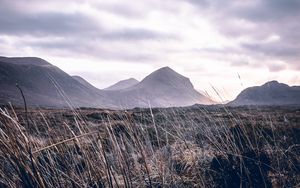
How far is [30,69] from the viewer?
15162 centimetres

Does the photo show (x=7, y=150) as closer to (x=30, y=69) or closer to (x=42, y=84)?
(x=42, y=84)

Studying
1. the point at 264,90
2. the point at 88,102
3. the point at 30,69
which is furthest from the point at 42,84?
the point at 264,90

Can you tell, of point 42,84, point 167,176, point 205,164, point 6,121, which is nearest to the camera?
point 6,121

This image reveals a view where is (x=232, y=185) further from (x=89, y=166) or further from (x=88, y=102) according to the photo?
(x=88, y=102)

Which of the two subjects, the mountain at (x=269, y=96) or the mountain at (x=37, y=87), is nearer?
the mountain at (x=37, y=87)

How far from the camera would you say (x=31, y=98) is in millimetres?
121438

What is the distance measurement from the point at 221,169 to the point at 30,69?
16038 centimetres

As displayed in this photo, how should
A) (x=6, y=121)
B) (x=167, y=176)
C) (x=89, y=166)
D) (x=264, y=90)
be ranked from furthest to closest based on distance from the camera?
(x=264, y=90) < (x=167, y=176) < (x=89, y=166) < (x=6, y=121)

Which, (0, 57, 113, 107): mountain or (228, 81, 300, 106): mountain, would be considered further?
(228, 81, 300, 106): mountain

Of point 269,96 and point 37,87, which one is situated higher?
point 269,96

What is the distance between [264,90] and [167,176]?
181 metres

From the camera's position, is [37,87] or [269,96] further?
[269,96]

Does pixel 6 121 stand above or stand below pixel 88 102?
above

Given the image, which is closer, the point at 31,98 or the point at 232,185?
the point at 232,185
